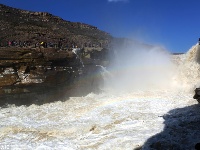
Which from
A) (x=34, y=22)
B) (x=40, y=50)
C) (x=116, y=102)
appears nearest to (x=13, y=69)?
(x=40, y=50)

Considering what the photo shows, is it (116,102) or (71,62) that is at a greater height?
(71,62)

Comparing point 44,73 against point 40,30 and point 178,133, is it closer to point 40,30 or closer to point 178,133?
point 178,133

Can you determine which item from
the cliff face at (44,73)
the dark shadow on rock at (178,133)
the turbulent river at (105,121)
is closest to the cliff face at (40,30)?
the cliff face at (44,73)

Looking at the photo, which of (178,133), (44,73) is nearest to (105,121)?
(178,133)

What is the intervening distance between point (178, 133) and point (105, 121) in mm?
4563

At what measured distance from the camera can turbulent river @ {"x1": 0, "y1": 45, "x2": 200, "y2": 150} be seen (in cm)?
1372

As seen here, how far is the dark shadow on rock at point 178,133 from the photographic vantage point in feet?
41.8

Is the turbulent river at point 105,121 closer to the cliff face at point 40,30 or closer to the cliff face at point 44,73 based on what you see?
the cliff face at point 44,73

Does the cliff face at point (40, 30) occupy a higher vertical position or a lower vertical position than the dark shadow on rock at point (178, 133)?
higher

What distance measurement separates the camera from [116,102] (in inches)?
888

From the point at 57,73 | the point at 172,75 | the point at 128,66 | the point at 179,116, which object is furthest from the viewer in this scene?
the point at 128,66

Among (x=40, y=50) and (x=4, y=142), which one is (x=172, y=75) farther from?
(x=4, y=142)

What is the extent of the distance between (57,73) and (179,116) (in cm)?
1117

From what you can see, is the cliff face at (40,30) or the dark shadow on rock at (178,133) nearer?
the dark shadow on rock at (178,133)
